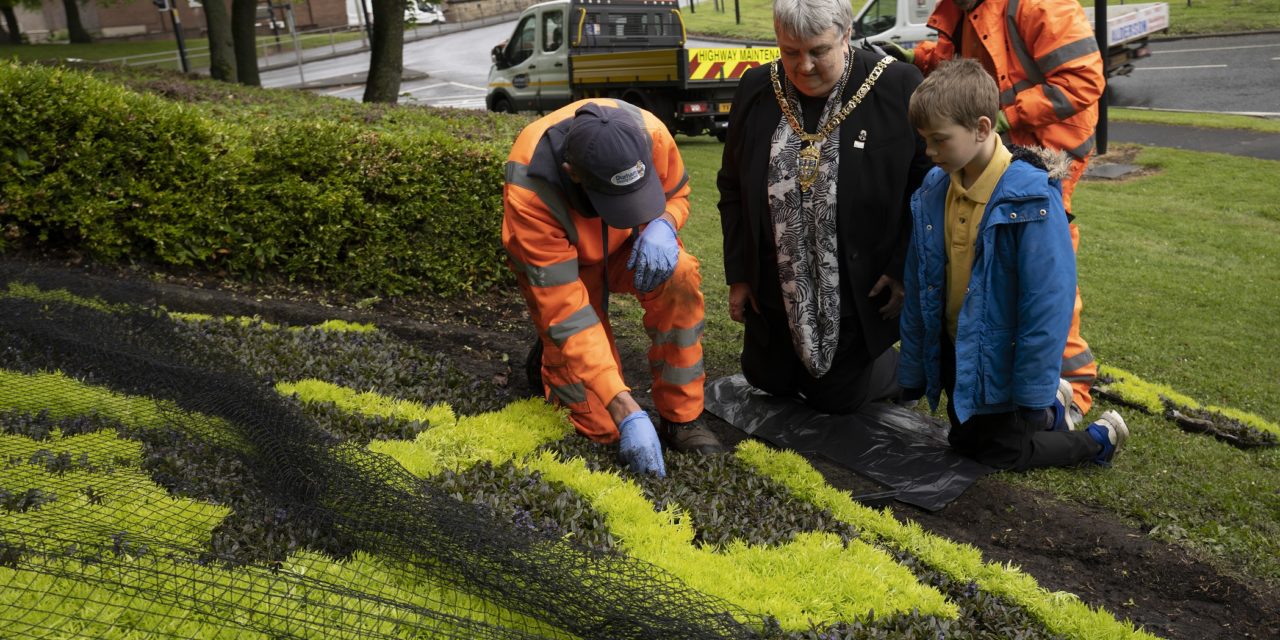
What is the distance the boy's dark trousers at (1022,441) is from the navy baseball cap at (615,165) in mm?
1530

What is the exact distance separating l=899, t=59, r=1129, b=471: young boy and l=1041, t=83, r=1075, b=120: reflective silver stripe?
720 mm

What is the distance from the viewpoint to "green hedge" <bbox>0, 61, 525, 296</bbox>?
5621mm

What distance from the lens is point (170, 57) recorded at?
33.0 meters

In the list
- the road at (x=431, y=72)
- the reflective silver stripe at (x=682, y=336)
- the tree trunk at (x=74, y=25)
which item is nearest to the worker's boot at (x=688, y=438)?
the reflective silver stripe at (x=682, y=336)

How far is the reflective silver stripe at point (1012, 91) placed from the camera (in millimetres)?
4559

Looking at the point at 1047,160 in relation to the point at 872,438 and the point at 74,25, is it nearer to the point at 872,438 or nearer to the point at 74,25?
the point at 872,438

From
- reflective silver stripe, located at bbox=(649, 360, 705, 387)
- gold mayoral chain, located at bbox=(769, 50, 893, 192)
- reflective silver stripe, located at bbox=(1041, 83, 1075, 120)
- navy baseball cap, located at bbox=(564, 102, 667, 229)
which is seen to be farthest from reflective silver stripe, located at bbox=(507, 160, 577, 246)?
reflective silver stripe, located at bbox=(1041, 83, 1075, 120)

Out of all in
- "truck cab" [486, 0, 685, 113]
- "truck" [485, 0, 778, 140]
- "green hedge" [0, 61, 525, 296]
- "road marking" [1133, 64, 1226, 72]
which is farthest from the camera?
"road marking" [1133, 64, 1226, 72]

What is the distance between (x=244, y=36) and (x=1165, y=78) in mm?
16324

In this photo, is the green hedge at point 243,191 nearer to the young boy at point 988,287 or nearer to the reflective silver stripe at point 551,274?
the reflective silver stripe at point 551,274

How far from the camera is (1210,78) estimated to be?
17719 mm

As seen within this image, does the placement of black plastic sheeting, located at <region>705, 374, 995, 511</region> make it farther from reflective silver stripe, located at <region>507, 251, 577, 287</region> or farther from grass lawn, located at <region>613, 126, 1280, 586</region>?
reflective silver stripe, located at <region>507, 251, 577, 287</region>

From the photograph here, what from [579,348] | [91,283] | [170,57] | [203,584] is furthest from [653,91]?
[170,57]

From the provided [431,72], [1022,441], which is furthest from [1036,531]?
[431,72]
